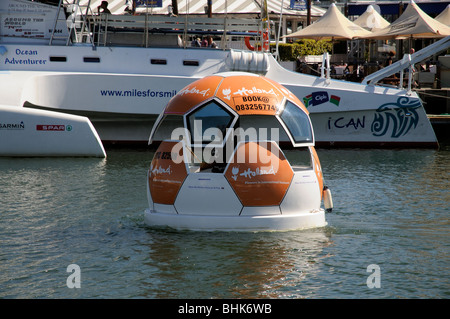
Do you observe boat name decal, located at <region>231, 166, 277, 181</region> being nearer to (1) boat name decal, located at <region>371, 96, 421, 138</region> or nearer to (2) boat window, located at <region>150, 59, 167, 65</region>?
(2) boat window, located at <region>150, 59, 167, 65</region>

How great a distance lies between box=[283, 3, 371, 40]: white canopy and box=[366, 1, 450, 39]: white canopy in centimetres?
146

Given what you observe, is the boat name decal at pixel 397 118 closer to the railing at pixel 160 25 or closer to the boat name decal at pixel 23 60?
the railing at pixel 160 25

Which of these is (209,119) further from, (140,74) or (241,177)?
(241,177)

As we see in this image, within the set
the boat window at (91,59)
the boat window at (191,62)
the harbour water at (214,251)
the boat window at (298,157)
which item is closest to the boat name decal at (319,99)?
the boat window at (298,157)

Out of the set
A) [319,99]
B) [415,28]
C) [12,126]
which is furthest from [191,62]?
[415,28]

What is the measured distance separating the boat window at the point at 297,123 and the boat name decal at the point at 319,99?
10.4 m

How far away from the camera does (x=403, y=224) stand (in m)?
10.3

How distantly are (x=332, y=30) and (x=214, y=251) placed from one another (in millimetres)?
22387

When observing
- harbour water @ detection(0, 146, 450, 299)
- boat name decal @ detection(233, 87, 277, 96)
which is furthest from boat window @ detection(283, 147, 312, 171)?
boat name decal @ detection(233, 87, 277, 96)

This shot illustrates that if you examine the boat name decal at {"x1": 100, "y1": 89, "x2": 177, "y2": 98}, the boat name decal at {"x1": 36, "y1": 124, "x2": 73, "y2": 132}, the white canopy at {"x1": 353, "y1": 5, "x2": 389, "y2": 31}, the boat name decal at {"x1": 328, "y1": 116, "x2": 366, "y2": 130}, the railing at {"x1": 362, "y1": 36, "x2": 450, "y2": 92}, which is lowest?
the boat name decal at {"x1": 328, "y1": 116, "x2": 366, "y2": 130}

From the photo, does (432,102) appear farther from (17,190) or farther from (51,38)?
(17,190)

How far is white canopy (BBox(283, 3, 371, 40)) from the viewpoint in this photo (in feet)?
96.1

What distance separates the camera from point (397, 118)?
68.6 ft

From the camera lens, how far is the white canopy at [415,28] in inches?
1042
